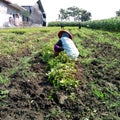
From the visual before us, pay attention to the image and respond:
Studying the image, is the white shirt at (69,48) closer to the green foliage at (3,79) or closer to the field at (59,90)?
the field at (59,90)

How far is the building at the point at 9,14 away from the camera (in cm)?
2652

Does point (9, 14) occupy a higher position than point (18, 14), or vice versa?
point (9, 14)

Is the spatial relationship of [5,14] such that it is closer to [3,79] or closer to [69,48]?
[69,48]

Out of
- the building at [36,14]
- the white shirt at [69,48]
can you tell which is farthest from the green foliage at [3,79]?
the building at [36,14]

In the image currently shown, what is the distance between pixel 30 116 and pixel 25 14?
1206 inches

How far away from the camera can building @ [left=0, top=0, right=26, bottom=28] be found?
87.0ft

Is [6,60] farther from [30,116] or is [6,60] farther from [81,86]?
[30,116]

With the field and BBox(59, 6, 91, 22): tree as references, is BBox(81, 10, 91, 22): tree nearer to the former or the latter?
BBox(59, 6, 91, 22): tree

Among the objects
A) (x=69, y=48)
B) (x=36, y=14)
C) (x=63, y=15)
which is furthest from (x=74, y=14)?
(x=69, y=48)

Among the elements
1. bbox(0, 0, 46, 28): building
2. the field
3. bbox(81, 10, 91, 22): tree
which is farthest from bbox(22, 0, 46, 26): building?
bbox(81, 10, 91, 22): tree

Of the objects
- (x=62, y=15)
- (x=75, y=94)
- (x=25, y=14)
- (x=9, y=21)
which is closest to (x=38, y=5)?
(x=25, y=14)

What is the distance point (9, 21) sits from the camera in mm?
28594

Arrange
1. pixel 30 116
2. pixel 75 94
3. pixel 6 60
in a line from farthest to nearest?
1. pixel 6 60
2. pixel 75 94
3. pixel 30 116

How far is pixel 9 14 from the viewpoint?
2942 centimetres
